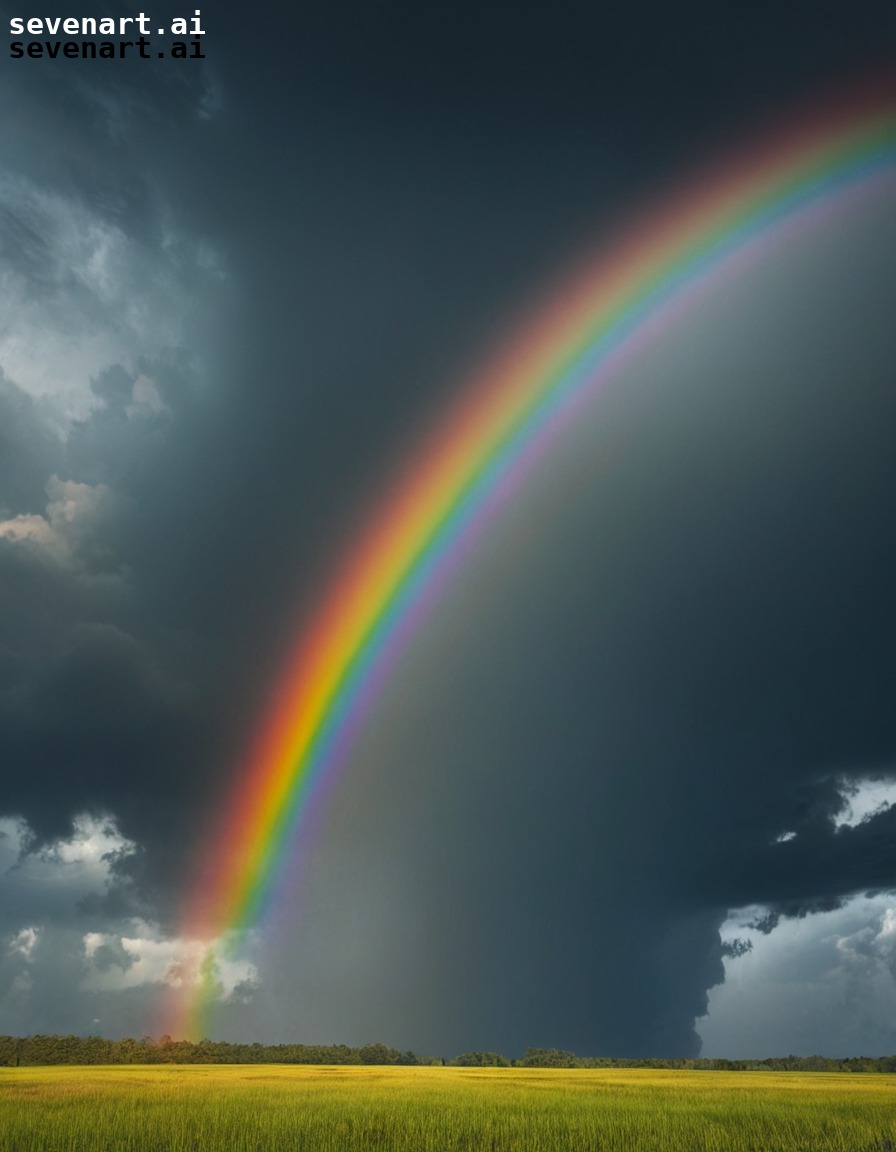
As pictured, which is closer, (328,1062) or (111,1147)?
(111,1147)

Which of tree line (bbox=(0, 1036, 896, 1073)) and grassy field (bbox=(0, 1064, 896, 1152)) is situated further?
tree line (bbox=(0, 1036, 896, 1073))

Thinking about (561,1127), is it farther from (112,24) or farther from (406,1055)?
(406,1055)

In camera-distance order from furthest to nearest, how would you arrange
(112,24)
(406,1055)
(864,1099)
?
(406,1055), (112,24), (864,1099)

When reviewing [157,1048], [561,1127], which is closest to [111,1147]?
[561,1127]

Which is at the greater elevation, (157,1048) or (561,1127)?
(157,1048)

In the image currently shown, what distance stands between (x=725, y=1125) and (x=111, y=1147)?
22.7m

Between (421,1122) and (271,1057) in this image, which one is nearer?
(421,1122)

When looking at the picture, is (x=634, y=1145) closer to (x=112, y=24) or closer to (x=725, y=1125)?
(x=725, y=1125)

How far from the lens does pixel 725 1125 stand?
105 ft

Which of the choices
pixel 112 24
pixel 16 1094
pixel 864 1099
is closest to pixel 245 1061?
pixel 16 1094

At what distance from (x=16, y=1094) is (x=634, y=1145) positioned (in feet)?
95.7

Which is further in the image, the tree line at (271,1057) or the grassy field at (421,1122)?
the tree line at (271,1057)

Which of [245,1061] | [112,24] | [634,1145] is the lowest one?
[634,1145]

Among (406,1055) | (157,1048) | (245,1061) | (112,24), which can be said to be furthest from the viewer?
(406,1055)
